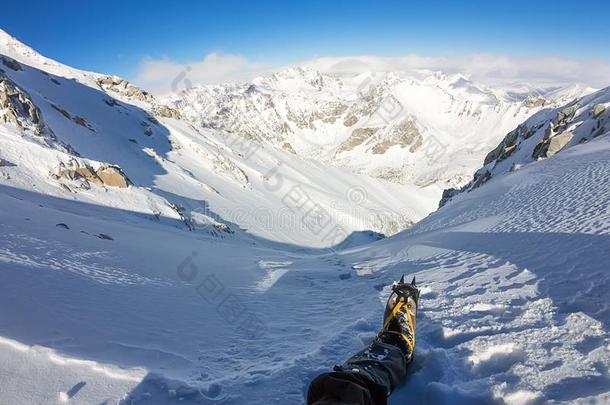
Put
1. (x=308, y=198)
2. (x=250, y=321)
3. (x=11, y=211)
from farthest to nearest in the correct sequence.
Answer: (x=308, y=198)
(x=11, y=211)
(x=250, y=321)

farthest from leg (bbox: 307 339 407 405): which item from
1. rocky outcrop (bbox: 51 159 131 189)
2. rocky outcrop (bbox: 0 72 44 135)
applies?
rocky outcrop (bbox: 0 72 44 135)

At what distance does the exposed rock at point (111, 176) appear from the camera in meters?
26.4

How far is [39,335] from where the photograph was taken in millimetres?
4547

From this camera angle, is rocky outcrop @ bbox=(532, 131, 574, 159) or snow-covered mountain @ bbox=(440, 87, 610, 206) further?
rocky outcrop @ bbox=(532, 131, 574, 159)

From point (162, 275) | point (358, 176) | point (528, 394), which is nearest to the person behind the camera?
point (528, 394)

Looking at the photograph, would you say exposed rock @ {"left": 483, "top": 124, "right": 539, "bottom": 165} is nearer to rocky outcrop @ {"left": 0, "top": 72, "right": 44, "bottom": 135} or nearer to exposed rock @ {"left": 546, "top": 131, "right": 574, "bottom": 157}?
exposed rock @ {"left": 546, "top": 131, "right": 574, "bottom": 157}

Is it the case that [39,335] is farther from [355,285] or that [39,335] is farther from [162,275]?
[355,285]

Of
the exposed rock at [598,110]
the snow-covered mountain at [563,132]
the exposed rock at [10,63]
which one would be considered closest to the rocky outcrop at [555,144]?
the snow-covered mountain at [563,132]

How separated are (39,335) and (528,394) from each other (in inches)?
212

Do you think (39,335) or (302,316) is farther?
(302,316)

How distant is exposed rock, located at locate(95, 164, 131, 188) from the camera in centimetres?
2644

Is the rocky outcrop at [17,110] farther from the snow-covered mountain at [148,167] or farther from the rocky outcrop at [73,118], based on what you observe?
the rocky outcrop at [73,118]

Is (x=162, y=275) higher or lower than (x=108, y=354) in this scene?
lower

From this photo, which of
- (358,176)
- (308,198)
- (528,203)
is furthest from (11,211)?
(358,176)
